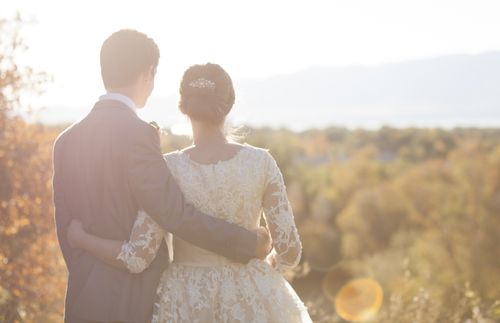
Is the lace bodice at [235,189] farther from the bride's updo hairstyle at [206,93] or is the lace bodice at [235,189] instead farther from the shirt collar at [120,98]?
the shirt collar at [120,98]

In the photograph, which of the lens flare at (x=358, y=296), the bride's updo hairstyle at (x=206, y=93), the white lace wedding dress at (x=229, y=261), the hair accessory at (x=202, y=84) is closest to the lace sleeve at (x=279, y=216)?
the white lace wedding dress at (x=229, y=261)

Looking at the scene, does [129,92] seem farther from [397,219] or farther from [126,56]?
[397,219]

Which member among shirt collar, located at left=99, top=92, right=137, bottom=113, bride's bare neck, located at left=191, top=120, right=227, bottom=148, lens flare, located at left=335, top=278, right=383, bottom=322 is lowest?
lens flare, located at left=335, top=278, right=383, bottom=322

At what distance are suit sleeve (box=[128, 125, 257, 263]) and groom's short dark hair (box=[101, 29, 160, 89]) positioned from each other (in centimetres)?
Answer: 28

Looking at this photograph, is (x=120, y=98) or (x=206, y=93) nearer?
(x=120, y=98)

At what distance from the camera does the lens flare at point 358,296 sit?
28.7 m

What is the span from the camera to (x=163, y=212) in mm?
3188

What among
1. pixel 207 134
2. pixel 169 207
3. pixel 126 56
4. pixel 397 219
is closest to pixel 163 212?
pixel 169 207

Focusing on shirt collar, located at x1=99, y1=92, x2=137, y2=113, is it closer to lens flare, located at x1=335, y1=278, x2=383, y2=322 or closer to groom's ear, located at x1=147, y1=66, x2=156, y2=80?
groom's ear, located at x1=147, y1=66, x2=156, y2=80

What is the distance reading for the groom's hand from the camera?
3418 millimetres

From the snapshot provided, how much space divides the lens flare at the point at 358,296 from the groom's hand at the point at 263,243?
78.9ft

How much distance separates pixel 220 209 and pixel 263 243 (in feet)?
0.89

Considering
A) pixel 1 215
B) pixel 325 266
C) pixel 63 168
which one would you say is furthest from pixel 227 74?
pixel 325 266

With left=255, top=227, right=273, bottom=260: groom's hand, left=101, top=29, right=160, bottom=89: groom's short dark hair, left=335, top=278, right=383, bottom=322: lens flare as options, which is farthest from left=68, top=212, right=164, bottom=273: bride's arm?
left=335, top=278, right=383, bottom=322: lens flare
